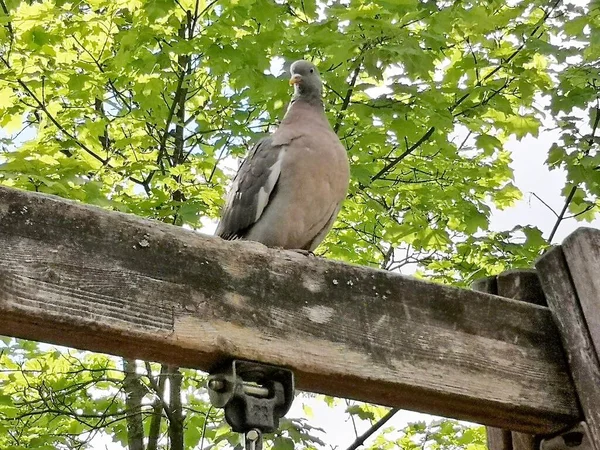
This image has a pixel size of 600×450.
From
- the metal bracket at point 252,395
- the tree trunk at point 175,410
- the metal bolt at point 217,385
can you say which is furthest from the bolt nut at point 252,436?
the tree trunk at point 175,410

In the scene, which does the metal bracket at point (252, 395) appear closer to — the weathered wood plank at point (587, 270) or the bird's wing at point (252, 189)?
the weathered wood plank at point (587, 270)

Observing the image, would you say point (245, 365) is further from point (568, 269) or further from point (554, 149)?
point (554, 149)

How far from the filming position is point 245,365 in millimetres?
1466

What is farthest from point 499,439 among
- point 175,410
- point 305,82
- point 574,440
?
point 175,410

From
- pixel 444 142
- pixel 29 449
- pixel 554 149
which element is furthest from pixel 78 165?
pixel 554 149

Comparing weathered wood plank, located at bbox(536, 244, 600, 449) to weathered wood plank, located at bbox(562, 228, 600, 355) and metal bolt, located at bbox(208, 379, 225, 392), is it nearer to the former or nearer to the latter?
weathered wood plank, located at bbox(562, 228, 600, 355)

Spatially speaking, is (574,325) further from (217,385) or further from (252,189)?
(252,189)

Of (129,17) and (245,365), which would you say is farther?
(129,17)

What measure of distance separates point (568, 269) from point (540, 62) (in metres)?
3.57

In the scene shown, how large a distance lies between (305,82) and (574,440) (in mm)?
2377

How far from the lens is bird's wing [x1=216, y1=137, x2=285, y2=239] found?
319 cm

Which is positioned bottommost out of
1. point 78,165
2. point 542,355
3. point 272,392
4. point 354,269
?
point 272,392

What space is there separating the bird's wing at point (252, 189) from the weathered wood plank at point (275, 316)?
1.56m

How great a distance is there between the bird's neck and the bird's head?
2 cm
